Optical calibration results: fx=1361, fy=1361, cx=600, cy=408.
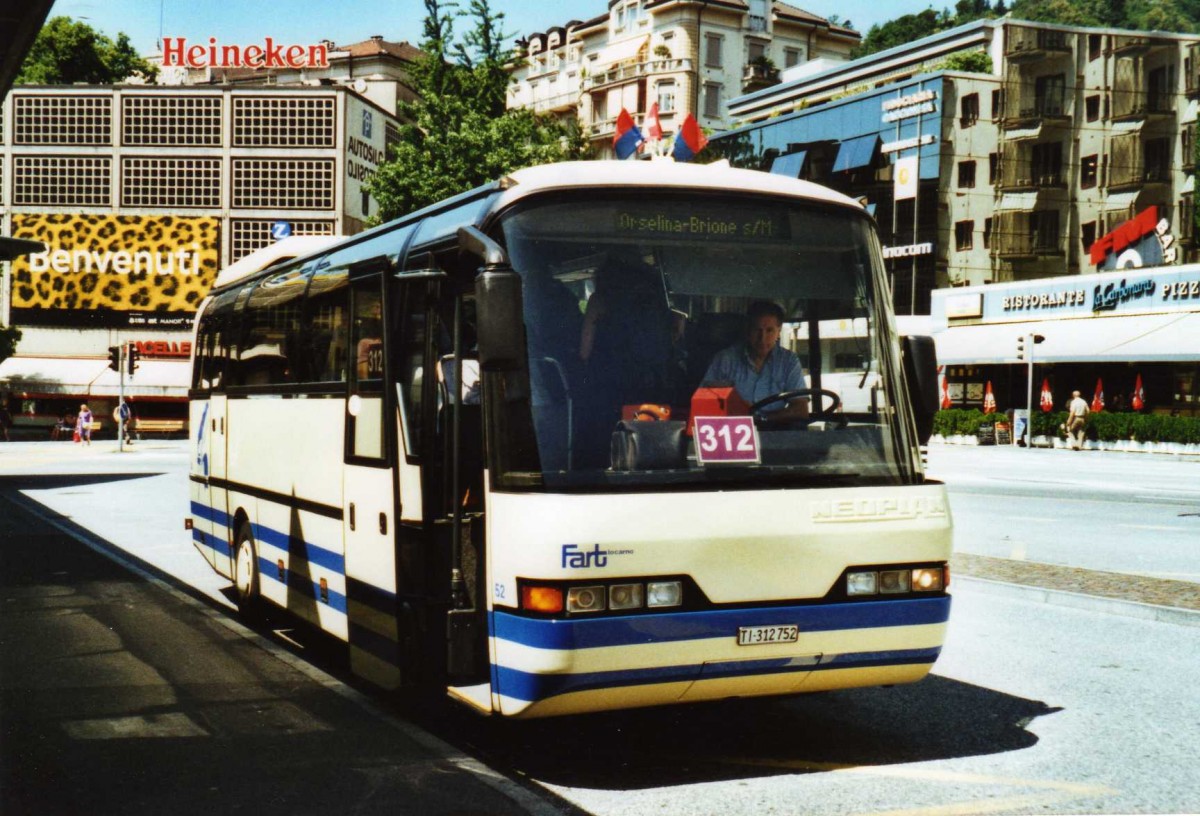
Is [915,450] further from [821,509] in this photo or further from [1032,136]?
[1032,136]

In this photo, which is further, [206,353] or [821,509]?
[206,353]

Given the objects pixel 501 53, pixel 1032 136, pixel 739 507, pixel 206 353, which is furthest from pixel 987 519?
pixel 1032 136

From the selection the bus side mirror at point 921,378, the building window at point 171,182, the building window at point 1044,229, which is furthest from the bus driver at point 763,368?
the building window at point 171,182

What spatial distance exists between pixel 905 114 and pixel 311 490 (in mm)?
58623

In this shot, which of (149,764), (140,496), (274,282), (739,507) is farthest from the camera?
(140,496)

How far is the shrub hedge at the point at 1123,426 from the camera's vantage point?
4103 centimetres

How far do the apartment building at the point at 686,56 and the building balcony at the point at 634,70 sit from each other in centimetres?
7

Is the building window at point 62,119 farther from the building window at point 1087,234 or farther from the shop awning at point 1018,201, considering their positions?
the building window at point 1087,234

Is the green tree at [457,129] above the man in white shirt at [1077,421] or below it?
above

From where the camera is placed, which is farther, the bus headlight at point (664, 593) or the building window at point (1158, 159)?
the building window at point (1158, 159)

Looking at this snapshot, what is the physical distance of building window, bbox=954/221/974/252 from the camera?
6272 cm

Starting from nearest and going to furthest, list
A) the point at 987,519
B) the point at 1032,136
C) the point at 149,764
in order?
the point at 149,764, the point at 987,519, the point at 1032,136

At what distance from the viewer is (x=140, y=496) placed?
2448 centimetres

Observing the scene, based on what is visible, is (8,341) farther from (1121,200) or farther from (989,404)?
(1121,200)
